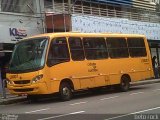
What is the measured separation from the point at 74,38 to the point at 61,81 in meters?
2.29

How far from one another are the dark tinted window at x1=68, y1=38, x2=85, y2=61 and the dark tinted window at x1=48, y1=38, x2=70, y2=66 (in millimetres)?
423

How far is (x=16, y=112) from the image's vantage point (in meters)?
17.0

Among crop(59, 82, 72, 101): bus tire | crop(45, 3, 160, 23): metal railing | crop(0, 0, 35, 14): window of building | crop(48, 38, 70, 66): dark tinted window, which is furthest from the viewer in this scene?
crop(45, 3, 160, 23): metal railing

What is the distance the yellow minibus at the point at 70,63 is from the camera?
2003cm

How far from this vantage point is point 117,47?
24.8m

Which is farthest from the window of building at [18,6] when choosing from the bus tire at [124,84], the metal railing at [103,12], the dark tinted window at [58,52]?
the dark tinted window at [58,52]

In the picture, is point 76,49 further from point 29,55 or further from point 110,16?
point 110,16

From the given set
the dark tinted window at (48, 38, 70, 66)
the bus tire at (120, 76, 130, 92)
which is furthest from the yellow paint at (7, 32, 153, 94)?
the bus tire at (120, 76, 130, 92)

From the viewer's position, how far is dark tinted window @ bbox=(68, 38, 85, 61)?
21672mm

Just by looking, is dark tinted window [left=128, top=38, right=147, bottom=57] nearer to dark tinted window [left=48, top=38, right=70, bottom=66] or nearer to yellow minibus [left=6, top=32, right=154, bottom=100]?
yellow minibus [left=6, top=32, right=154, bottom=100]

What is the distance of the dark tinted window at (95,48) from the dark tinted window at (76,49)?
0.37m

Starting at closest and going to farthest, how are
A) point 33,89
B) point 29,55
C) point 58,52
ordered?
point 33,89 < point 29,55 < point 58,52

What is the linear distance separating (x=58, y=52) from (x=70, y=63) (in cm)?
91

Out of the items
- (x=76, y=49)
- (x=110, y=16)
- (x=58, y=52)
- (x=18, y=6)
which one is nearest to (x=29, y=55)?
(x=58, y=52)
